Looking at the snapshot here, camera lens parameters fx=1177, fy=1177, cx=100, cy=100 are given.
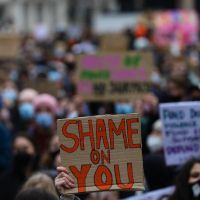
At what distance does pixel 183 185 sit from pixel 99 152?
1.30 metres

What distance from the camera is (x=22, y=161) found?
338 inches

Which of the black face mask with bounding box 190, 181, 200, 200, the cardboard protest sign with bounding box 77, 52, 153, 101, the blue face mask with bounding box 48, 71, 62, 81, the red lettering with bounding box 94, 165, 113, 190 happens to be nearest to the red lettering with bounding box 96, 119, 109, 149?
the red lettering with bounding box 94, 165, 113, 190

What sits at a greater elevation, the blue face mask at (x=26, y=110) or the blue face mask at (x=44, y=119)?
the blue face mask at (x=26, y=110)

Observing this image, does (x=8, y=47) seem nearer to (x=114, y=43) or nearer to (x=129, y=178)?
(x=114, y=43)

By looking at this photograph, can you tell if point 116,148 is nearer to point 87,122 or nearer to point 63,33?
point 87,122

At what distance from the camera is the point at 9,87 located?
1455 cm

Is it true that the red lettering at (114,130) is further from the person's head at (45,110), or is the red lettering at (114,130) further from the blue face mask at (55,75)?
the blue face mask at (55,75)

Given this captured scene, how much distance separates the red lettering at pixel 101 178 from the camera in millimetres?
5496

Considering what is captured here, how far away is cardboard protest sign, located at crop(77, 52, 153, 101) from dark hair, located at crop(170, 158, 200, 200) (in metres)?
5.02

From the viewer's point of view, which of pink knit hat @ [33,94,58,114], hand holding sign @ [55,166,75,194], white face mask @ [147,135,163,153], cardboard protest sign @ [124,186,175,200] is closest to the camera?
hand holding sign @ [55,166,75,194]

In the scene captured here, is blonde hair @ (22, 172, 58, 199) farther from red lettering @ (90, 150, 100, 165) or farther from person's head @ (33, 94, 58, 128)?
person's head @ (33, 94, 58, 128)

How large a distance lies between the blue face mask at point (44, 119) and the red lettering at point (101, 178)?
17.8 ft

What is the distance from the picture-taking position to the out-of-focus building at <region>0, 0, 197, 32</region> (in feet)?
175

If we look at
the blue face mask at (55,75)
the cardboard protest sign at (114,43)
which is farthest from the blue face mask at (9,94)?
the cardboard protest sign at (114,43)
